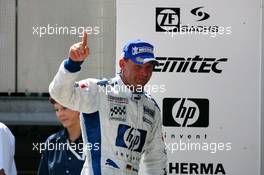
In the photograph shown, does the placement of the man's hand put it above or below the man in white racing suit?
above

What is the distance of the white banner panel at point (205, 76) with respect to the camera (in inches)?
196

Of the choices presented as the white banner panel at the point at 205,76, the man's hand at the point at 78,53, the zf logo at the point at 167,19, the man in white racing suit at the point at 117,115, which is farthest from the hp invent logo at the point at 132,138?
the zf logo at the point at 167,19

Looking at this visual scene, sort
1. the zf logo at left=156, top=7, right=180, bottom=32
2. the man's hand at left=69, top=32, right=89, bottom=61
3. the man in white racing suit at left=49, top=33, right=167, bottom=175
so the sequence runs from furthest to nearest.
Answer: the zf logo at left=156, top=7, right=180, bottom=32, the man in white racing suit at left=49, top=33, right=167, bottom=175, the man's hand at left=69, top=32, right=89, bottom=61

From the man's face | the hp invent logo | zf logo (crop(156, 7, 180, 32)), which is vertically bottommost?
the hp invent logo

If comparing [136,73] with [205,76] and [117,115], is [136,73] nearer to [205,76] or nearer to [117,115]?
[117,115]

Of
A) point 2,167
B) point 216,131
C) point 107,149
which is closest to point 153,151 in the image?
point 107,149

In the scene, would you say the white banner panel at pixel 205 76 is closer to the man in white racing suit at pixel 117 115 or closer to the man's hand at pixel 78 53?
the man in white racing suit at pixel 117 115

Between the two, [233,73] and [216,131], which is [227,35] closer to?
[233,73]

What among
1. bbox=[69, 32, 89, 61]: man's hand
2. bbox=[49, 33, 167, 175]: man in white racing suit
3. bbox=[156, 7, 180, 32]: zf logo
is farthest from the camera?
bbox=[156, 7, 180, 32]: zf logo

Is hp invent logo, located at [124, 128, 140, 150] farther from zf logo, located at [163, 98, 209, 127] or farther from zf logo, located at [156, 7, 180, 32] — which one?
zf logo, located at [156, 7, 180, 32]

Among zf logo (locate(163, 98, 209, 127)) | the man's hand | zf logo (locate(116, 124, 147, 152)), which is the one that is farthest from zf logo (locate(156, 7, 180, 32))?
the man's hand

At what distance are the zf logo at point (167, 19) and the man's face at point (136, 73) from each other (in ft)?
4.07

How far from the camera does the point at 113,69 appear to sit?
5.94 meters

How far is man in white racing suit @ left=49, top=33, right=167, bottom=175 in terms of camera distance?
3.68 metres
